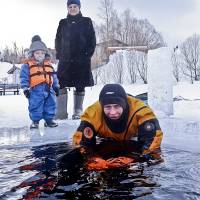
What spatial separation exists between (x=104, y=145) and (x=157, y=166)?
1.01m

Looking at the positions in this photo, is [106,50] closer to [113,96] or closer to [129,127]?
[129,127]

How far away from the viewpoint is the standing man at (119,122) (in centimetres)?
448

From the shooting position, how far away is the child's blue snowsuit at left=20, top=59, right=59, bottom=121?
256 inches

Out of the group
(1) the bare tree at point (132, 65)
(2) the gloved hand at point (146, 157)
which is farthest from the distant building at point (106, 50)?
(2) the gloved hand at point (146, 157)

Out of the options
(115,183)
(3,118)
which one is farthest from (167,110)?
(115,183)

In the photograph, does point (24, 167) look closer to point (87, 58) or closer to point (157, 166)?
point (157, 166)

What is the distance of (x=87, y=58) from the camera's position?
23.6 feet

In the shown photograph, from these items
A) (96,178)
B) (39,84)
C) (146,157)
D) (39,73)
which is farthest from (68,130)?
(96,178)

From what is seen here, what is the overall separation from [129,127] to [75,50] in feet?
8.93

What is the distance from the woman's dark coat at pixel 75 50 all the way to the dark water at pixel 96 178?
9.36 ft

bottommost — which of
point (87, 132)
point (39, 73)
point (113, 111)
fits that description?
point (87, 132)

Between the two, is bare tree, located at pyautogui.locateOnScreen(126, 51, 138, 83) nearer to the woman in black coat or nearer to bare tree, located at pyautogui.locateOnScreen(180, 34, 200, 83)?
bare tree, located at pyautogui.locateOnScreen(180, 34, 200, 83)

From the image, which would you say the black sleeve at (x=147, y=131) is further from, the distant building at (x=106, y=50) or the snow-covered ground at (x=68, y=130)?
the distant building at (x=106, y=50)

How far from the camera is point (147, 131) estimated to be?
4.52 meters
